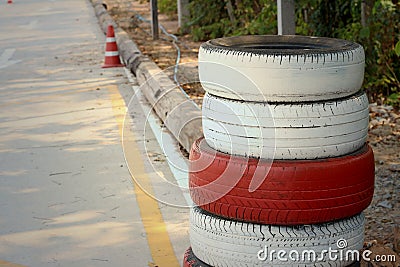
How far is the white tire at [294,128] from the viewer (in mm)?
4434

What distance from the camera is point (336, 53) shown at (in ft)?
14.8

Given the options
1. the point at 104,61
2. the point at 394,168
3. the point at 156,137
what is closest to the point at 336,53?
the point at 394,168

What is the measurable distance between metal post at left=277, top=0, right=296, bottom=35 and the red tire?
5.04m

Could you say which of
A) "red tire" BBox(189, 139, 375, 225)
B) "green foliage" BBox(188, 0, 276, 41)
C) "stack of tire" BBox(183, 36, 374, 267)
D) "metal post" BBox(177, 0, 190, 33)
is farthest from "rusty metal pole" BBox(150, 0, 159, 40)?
"red tire" BBox(189, 139, 375, 225)

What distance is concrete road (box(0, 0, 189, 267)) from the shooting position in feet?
20.0

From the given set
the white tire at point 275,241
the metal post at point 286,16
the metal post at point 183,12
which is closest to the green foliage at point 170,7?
the metal post at point 183,12

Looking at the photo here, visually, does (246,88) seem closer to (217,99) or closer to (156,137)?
(217,99)

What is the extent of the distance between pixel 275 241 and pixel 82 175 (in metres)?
3.80

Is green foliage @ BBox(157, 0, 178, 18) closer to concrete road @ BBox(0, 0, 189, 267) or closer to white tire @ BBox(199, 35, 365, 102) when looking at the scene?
concrete road @ BBox(0, 0, 189, 267)

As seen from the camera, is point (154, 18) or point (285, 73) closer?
point (285, 73)

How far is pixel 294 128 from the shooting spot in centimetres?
443

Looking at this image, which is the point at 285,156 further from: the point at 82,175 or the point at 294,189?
the point at 82,175

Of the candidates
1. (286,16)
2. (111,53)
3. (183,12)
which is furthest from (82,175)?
(183,12)

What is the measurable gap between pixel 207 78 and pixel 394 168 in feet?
10.6
